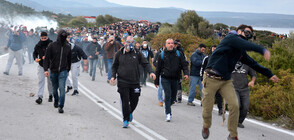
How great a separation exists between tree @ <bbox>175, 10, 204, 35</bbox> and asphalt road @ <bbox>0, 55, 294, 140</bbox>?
25.5 metres

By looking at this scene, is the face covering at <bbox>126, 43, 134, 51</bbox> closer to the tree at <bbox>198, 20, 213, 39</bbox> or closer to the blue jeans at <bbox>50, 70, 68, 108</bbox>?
the blue jeans at <bbox>50, 70, 68, 108</bbox>

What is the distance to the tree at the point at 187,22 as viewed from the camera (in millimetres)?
Answer: 36656

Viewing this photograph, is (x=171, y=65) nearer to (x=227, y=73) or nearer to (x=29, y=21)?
(x=227, y=73)

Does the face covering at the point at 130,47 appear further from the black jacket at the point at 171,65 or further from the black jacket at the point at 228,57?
the black jacket at the point at 228,57

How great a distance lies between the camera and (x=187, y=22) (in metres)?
36.8

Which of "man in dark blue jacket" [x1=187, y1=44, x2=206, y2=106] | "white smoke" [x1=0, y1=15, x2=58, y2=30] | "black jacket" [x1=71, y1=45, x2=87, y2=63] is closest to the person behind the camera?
"man in dark blue jacket" [x1=187, y1=44, x2=206, y2=106]

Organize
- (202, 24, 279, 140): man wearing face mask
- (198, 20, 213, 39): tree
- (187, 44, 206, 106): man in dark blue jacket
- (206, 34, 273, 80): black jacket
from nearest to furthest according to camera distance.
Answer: (206, 34, 273, 80): black jacket, (202, 24, 279, 140): man wearing face mask, (187, 44, 206, 106): man in dark blue jacket, (198, 20, 213, 39): tree

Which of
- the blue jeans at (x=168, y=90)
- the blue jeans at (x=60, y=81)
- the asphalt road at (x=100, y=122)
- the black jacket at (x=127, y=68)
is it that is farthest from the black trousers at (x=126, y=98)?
the blue jeans at (x=60, y=81)

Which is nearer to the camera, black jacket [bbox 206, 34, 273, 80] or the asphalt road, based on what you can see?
black jacket [bbox 206, 34, 273, 80]

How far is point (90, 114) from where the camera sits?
9.09 metres

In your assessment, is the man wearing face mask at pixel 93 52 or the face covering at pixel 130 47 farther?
the man wearing face mask at pixel 93 52

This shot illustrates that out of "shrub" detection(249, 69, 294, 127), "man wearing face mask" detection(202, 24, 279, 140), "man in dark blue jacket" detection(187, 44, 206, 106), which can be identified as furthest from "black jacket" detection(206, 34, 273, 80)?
"man in dark blue jacket" detection(187, 44, 206, 106)

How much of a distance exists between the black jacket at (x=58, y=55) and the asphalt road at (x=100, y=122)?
3.73 feet

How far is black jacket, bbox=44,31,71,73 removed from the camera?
29.2ft
